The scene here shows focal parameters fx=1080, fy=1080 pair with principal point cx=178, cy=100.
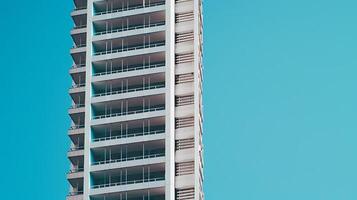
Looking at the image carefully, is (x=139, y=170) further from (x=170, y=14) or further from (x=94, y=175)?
(x=170, y=14)

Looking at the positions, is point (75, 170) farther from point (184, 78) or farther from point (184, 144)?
point (184, 78)

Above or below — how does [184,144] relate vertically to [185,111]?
below

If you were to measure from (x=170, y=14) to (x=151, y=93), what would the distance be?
416 inches

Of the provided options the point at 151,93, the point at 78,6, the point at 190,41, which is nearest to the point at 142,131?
the point at 151,93

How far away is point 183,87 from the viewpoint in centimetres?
12581

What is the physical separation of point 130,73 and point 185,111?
8.58 meters

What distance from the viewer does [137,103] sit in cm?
12706

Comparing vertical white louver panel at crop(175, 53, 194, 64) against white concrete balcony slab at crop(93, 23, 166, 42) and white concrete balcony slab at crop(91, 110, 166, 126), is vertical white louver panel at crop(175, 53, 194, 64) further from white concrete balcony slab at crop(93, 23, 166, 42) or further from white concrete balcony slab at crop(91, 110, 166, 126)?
white concrete balcony slab at crop(91, 110, 166, 126)

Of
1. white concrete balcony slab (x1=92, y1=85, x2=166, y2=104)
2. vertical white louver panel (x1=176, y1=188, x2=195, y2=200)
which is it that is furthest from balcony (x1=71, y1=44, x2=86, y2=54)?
vertical white louver panel (x1=176, y1=188, x2=195, y2=200)

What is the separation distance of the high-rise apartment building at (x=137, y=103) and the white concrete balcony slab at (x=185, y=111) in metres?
0.12

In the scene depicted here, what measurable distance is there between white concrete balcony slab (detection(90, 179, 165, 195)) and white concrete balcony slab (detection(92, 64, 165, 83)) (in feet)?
45.1

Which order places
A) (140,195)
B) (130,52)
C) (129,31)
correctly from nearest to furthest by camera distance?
(140,195), (130,52), (129,31)

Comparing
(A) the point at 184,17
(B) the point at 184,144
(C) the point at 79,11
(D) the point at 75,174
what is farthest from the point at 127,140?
(C) the point at 79,11

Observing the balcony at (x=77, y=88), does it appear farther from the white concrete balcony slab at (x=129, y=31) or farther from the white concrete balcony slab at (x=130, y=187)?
the white concrete balcony slab at (x=130, y=187)
